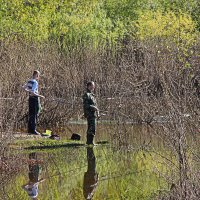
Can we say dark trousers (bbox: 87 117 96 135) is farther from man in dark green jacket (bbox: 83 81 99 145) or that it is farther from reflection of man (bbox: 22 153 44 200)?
reflection of man (bbox: 22 153 44 200)

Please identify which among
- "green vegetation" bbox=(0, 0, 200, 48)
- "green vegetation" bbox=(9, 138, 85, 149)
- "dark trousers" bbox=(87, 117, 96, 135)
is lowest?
"green vegetation" bbox=(9, 138, 85, 149)

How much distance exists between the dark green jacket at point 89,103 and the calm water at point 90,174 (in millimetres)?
887

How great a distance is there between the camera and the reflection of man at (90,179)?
12120mm

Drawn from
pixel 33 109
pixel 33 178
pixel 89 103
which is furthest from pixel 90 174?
pixel 33 109

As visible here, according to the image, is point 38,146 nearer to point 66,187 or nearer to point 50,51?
point 66,187

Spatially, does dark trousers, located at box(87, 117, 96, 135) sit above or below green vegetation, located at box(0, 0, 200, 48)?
below

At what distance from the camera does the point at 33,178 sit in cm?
1330

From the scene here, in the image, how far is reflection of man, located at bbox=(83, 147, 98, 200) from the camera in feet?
39.8

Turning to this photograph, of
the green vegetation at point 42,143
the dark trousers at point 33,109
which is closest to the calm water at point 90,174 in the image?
the green vegetation at point 42,143

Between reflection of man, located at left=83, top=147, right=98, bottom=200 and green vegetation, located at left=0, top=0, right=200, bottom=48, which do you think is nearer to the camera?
reflection of man, located at left=83, top=147, right=98, bottom=200

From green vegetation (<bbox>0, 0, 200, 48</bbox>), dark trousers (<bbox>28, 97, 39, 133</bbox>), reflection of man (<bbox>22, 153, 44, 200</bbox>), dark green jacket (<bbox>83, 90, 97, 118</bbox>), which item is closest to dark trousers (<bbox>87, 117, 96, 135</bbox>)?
dark green jacket (<bbox>83, 90, 97, 118</bbox>)

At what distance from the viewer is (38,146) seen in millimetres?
16828

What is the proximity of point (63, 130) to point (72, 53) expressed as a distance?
4.07m

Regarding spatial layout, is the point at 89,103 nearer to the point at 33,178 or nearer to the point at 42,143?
the point at 42,143
